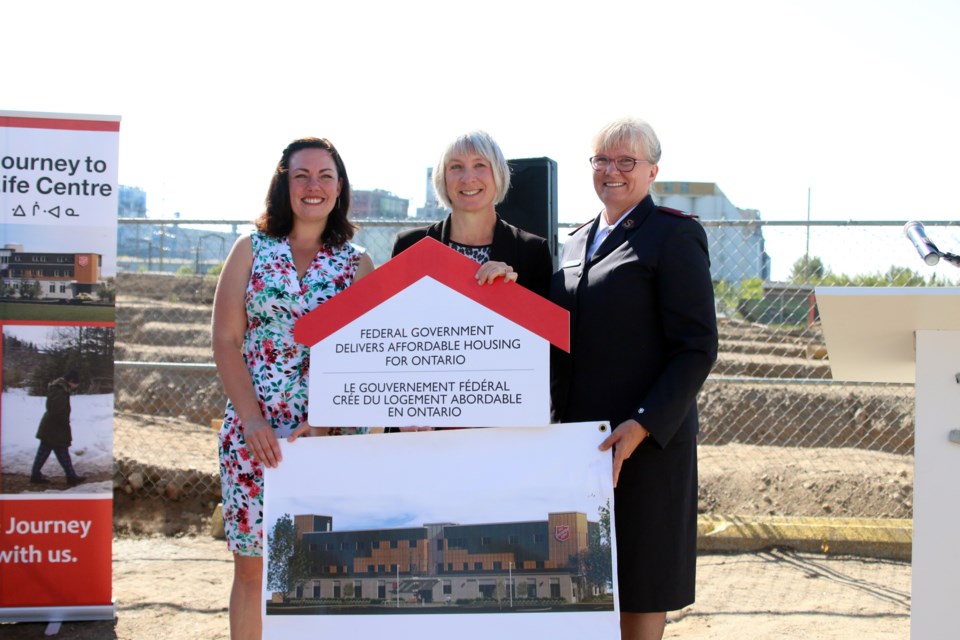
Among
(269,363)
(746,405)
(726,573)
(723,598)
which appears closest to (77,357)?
(269,363)

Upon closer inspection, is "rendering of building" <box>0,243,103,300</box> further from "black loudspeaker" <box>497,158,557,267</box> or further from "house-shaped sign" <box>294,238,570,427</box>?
"house-shaped sign" <box>294,238,570,427</box>

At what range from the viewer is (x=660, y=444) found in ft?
9.21

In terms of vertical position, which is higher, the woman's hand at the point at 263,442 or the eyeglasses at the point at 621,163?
the eyeglasses at the point at 621,163

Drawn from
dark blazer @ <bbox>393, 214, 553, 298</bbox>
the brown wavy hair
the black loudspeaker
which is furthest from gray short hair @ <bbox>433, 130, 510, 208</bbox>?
the black loudspeaker

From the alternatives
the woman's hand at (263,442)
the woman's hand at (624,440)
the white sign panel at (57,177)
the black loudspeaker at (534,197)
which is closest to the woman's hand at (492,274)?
the woman's hand at (624,440)

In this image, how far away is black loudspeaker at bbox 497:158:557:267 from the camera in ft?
13.7

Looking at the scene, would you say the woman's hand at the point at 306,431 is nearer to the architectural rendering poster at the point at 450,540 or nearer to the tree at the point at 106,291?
the architectural rendering poster at the point at 450,540

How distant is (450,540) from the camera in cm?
268

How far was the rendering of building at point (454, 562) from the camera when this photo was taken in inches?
104

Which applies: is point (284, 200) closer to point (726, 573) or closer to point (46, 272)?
point (46, 272)

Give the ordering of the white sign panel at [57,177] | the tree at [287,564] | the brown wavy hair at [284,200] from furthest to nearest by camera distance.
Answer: the white sign panel at [57,177] → the brown wavy hair at [284,200] → the tree at [287,564]

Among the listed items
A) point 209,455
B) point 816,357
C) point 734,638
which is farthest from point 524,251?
point 816,357

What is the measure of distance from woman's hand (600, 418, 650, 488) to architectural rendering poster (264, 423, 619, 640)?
6 centimetres

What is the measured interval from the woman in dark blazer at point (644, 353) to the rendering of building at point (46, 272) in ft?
9.69
